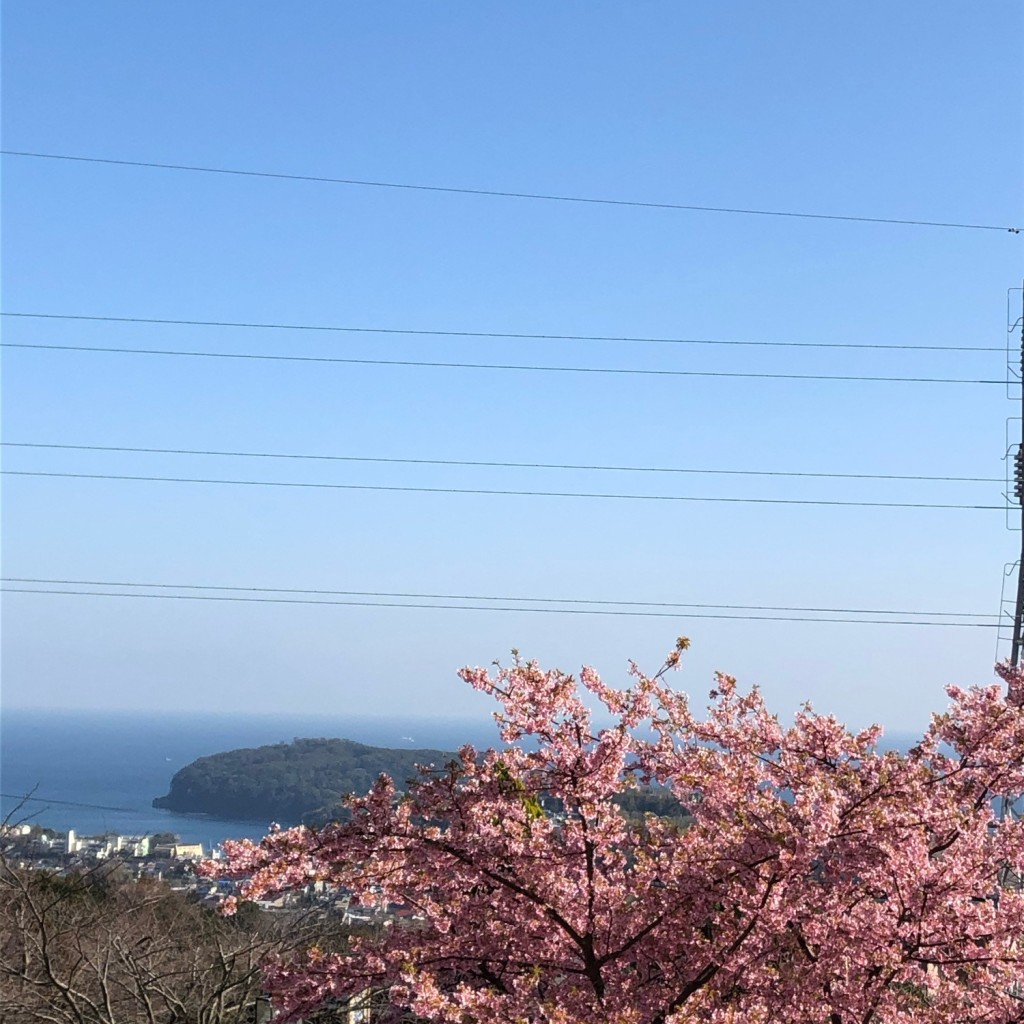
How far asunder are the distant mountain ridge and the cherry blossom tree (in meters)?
31.5

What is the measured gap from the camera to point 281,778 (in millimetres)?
46969

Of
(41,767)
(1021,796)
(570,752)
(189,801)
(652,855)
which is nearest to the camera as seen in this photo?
(570,752)

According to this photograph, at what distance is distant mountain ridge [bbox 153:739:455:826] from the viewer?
41.3 m

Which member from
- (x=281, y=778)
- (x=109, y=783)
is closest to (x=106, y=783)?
(x=109, y=783)

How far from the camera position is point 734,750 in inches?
259

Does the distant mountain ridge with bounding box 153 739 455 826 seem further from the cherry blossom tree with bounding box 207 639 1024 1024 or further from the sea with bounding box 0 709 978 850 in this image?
the cherry blossom tree with bounding box 207 639 1024 1024

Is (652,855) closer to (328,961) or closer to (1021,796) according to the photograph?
(328,961)

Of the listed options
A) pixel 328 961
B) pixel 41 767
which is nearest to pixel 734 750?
pixel 328 961

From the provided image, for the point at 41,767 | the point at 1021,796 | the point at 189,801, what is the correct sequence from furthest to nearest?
the point at 41,767, the point at 189,801, the point at 1021,796

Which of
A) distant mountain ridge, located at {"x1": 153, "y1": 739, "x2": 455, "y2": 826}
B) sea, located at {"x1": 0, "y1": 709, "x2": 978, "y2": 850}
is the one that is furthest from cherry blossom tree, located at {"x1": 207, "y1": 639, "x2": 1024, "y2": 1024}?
distant mountain ridge, located at {"x1": 153, "y1": 739, "x2": 455, "y2": 826}

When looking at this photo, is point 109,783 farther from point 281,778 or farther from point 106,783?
point 281,778

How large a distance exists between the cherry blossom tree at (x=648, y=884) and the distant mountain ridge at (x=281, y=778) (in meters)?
31.5

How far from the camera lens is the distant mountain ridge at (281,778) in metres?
41.3

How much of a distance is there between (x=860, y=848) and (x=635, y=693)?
4.06 ft
